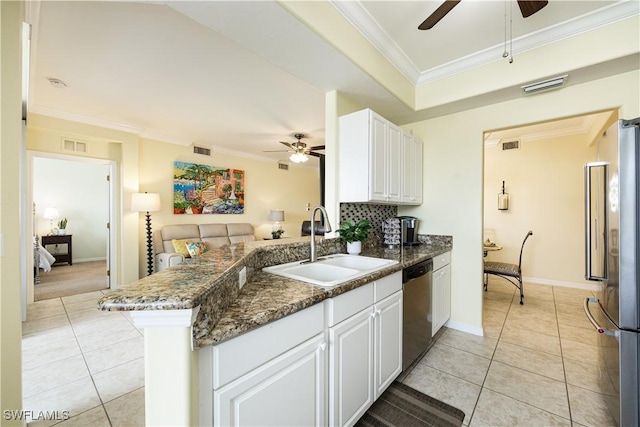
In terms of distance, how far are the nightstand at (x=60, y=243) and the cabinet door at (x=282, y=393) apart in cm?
752

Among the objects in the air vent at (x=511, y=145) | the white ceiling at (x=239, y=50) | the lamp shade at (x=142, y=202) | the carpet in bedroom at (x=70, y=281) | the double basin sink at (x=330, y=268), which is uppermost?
the white ceiling at (x=239, y=50)

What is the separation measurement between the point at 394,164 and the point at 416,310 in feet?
4.57

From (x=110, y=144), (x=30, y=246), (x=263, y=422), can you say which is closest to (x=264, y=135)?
(x=110, y=144)

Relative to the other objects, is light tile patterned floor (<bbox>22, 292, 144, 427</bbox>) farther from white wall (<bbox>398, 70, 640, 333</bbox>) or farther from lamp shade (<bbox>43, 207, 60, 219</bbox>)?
lamp shade (<bbox>43, 207, 60, 219</bbox>)

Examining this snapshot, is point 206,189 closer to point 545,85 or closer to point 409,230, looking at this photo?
point 409,230

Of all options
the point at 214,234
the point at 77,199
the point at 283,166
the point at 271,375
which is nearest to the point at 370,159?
the point at 271,375

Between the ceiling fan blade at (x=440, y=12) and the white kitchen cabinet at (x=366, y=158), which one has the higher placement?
the ceiling fan blade at (x=440, y=12)

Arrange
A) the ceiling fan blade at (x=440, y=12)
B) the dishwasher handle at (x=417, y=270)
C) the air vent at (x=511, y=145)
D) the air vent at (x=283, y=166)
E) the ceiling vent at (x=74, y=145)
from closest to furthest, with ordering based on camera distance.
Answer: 1. the ceiling fan blade at (x=440, y=12)
2. the dishwasher handle at (x=417, y=270)
3. the ceiling vent at (x=74, y=145)
4. the air vent at (x=511, y=145)
5. the air vent at (x=283, y=166)

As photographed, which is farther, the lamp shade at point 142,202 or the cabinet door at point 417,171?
the lamp shade at point 142,202

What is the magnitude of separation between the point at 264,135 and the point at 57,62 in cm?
279

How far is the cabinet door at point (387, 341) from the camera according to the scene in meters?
1.65

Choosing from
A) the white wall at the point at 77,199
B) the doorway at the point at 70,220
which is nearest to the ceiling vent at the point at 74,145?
the doorway at the point at 70,220

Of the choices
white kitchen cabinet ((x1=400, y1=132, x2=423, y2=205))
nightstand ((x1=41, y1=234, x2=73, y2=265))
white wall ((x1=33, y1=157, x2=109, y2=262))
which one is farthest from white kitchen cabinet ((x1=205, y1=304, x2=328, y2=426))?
nightstand ((x1=41, y1=234, x2=73, y2=265))

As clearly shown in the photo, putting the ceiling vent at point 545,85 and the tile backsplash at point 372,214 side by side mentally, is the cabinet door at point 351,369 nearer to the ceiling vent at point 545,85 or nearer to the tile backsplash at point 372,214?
the tile backsplash at point 372,214
